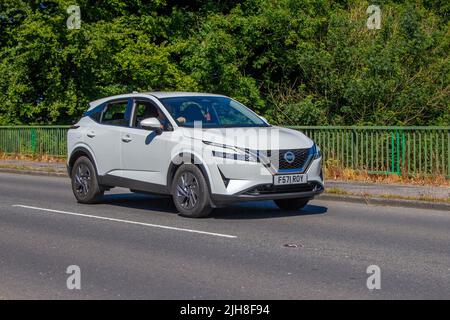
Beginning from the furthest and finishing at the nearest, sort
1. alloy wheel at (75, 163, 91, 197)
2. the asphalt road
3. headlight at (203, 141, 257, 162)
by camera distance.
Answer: alloy wheel at (75, 163, 91, 197) → headlight at (203, 141, 257, 162) → the asphalt road

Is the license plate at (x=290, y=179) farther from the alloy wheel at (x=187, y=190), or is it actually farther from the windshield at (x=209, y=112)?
the windshield at (x=209, y=112)

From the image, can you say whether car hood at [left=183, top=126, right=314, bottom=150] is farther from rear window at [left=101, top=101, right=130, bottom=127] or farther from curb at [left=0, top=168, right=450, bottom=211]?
curb at [left=0, top=168, right=450, bottom=211]

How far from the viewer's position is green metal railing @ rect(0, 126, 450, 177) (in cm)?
1653

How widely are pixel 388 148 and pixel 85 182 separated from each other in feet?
22.5

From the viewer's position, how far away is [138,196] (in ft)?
50.3

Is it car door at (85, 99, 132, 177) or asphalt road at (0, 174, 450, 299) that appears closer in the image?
asphalt road at (0, 174, 450, 299)

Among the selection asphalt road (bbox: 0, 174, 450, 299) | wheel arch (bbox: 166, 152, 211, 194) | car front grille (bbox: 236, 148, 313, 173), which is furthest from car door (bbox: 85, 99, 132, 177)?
car front grille (bbox: 236, 148, 313, 173)

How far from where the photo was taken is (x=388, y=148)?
57.1ft

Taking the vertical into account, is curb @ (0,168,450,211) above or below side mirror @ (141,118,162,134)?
below

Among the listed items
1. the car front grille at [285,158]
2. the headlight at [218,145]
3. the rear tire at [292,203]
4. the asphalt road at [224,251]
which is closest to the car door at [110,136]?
the asphalt road at [224,251]

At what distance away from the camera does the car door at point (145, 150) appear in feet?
39.4

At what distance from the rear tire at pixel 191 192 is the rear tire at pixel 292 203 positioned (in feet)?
5.43

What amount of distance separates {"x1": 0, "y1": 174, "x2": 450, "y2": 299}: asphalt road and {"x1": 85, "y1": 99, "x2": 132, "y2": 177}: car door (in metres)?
0.70

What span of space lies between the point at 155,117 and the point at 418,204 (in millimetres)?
4469
